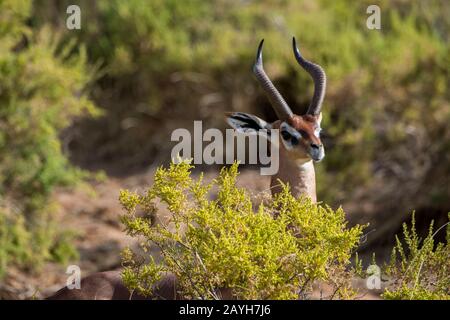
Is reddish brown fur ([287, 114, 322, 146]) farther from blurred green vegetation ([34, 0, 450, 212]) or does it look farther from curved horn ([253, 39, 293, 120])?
blurred green vegetation ([34, 0, 450, 212])

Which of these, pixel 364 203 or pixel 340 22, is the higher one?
pixel 340 22

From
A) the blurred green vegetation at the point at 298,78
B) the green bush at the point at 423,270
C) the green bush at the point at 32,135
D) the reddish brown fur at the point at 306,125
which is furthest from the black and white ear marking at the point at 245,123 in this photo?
the blurred green vegetation at the point at 298,78

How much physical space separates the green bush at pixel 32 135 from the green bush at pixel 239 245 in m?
7.73

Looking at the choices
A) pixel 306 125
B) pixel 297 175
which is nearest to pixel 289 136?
pixel 306 125

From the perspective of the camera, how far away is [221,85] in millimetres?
19219

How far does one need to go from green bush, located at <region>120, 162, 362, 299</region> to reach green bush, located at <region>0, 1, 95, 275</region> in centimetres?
773

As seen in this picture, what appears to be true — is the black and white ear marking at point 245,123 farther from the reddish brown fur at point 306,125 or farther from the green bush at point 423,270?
the green bush at point 423,270

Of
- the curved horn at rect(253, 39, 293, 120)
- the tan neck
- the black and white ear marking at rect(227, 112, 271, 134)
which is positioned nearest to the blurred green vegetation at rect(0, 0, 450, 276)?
the black and white ear marking at rect(227, 112, 271, 134)

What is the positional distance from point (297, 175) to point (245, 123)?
833 mm

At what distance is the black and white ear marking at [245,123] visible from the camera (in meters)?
9.72

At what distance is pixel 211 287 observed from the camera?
23.8 feet

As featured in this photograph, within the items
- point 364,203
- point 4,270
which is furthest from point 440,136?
point 4,270
